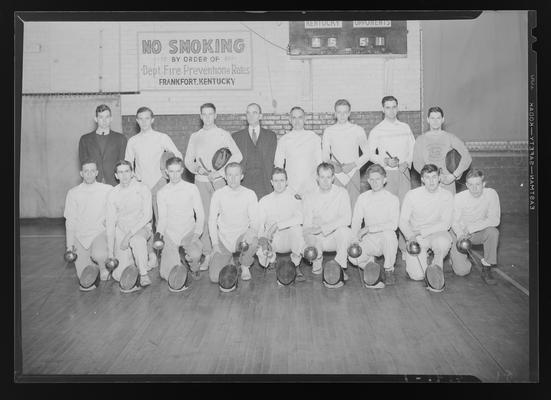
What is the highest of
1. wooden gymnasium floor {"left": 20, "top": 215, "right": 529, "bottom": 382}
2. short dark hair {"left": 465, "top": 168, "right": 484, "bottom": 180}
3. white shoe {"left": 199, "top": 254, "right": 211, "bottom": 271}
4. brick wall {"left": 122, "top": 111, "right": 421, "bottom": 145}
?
brick wall {"left": 122, "top": 111, "right": 421, "bottom": 145}

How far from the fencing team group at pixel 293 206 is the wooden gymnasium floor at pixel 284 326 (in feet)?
0.56

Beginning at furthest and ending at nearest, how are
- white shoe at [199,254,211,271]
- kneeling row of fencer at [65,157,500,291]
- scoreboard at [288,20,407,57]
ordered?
white shoe at [199,254,211,271], kneeling row of fencer at [65,157,500,291], scoreboard at [288,20,407,57]

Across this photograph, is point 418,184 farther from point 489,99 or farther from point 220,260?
point 220,260

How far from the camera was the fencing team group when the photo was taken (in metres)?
4.78

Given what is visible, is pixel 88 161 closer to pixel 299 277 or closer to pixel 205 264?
pixel 205 264

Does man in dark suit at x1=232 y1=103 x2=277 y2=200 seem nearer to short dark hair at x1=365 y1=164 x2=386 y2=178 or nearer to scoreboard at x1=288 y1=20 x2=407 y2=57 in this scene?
scoreboard at x1=288 y1=20 x2=407 y2=57

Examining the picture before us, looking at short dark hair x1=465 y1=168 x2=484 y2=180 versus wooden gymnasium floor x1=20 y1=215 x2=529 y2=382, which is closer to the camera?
wooden gymnasium floor x1=20 y1=215 x2=529 y2=382

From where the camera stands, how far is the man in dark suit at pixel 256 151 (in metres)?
4.95

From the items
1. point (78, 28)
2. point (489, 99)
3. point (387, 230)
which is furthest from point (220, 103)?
point (489, 99)

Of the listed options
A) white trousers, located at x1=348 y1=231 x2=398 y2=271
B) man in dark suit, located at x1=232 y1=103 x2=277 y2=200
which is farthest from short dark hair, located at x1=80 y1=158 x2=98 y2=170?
white trousers, located at x1=348 y1=231 x2=398 y2=271

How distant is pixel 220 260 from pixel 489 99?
8.26ft

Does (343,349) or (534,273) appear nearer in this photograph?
(343,349)

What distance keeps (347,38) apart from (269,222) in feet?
5.40

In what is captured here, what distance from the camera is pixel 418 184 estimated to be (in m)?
4.84
